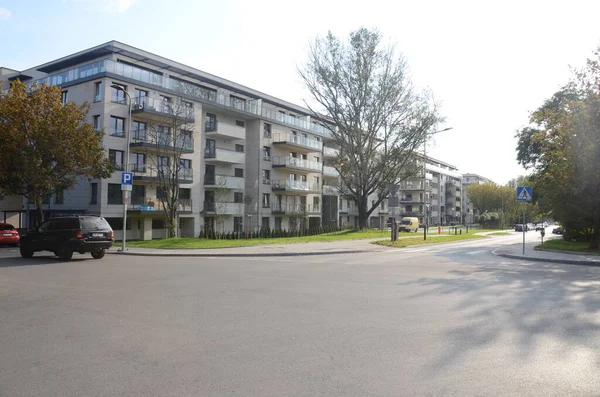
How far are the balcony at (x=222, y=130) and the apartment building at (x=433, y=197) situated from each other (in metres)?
35.1

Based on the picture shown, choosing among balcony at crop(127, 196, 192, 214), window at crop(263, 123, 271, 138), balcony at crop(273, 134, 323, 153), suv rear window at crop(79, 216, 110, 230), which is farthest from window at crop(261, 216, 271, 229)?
suv rear window at crop(79, 216, 110, 230)

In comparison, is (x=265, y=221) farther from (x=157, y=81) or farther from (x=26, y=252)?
(x=26, y=252)

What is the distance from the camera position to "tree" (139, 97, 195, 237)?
101 feet

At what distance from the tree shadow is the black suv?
1246 centimetres

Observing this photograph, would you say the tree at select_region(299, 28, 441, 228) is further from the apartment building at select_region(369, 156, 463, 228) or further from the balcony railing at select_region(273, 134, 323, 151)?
the apartment building at select_region(369, 156, 463, 228)

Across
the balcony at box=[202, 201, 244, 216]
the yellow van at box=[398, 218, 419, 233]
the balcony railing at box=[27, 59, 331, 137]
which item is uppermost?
the balcony railing at box=[27, 59, 331, 137]

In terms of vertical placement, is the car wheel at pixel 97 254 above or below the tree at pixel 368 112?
below

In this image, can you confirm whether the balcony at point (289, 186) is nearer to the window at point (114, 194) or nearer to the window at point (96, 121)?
the window at point (114, 194)

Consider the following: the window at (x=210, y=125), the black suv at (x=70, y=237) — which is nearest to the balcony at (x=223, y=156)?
the window at (x=210, y=125)

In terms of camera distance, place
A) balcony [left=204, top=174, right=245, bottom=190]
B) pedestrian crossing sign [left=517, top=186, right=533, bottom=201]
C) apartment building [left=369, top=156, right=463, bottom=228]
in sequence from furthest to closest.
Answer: apartment building [left=369, top=156, right=463, bottom=228] < balcony [left=204, top=174, right=245, bottom=190] < pedestrian crossing sign [left=517, top=186, right=533, bottom=201]

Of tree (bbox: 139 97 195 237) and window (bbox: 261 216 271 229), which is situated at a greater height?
tree (bbox: 139 97 195 237)

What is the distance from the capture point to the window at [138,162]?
34.8 metres

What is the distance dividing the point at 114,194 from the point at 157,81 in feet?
33.3

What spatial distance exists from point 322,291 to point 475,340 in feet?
14.3
